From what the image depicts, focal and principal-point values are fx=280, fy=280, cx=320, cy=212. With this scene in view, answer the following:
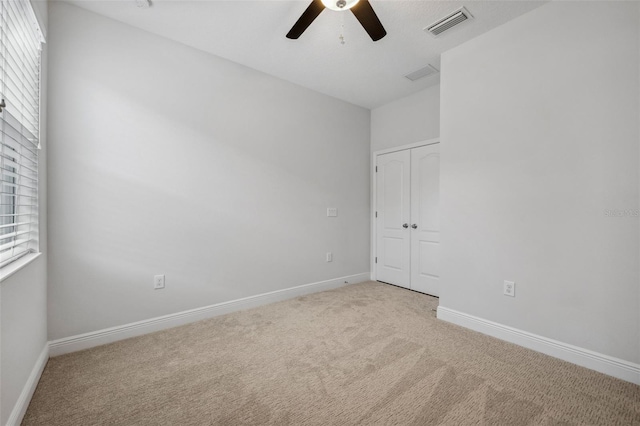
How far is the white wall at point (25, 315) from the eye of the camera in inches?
50.4

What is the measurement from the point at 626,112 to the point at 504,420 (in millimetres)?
2090

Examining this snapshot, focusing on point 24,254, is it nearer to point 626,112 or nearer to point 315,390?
point 315,390

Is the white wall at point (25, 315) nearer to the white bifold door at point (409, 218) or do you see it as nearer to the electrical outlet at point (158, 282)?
the electrical outlet at point (158, 282)

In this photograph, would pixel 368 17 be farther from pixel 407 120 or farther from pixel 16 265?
pixel 16 265

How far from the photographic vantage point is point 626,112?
1860 millimetres

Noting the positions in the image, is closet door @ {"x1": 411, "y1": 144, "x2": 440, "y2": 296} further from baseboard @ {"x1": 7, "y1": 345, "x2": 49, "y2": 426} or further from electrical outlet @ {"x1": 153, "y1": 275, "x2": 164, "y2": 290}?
baseboard @ {"x1": 7, "y1": 345, "x2": 49, "y2": 426}

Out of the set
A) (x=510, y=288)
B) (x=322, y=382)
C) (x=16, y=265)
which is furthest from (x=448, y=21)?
(x=16, y=265)

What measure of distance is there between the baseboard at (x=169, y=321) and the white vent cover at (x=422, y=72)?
280cm

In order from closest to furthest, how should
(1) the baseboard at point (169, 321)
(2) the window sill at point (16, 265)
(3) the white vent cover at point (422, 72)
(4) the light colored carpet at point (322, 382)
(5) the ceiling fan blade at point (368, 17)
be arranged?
(2) the window sill at point (16, 265)
(4) the light colored carpet at point (322, 382)
(5) the ceiling fan blade at point (368, 17)
(1) the baseboard at point (169, 321)
(3) the white vent cover at point (422, 72)

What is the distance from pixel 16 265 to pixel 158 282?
1189mm

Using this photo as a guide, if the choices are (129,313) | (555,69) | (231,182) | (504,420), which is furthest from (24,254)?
(555,69)

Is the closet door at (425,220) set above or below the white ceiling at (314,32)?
below

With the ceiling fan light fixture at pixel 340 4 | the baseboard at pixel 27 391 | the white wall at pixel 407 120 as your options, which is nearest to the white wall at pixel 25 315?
the baseboard at pixel 27 391

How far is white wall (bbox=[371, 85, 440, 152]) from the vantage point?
3596 mm
